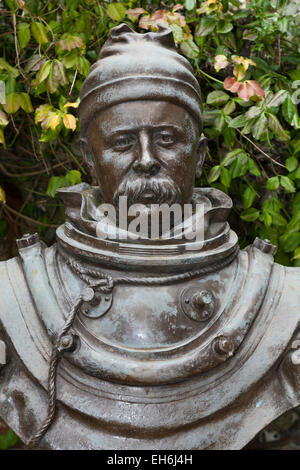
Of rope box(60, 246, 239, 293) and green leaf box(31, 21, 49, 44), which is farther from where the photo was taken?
green leaf box(31, 21, 49, 44)

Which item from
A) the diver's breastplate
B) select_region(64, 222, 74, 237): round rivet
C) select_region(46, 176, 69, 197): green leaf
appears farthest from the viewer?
select_region(46, 176, 69, 197): green leaf

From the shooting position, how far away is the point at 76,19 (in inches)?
93.1

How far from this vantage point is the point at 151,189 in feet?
5.35

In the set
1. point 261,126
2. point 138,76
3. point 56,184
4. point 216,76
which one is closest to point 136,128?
point 138,76

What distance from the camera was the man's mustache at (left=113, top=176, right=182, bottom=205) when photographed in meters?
1.63

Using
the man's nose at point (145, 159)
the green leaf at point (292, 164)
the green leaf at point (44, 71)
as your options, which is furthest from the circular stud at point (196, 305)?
the green leaf at point (44, 71)

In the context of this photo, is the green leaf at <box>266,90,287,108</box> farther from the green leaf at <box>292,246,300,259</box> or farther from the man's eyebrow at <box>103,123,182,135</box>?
the man's eyebrow at <box>103,123,182,135</box>

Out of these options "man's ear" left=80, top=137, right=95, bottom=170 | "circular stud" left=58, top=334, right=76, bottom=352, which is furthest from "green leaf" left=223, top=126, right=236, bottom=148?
"circular stud" left=58, top=334, right=76, bottom=352

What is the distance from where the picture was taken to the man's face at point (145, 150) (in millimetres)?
1599

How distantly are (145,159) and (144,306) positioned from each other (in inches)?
17.0

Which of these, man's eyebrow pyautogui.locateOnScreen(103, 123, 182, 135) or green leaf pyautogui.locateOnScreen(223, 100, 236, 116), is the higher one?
man's eyebrow pyautogui.locateOnScreen(103, 123, 182, 135)

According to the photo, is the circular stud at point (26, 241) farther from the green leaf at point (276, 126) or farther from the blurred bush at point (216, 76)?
Result: the green leaf at point (276, 126)

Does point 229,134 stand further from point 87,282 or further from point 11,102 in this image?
point 87,282

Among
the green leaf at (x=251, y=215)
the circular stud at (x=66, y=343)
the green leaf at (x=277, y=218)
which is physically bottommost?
the green leaf at (x=251, y=215)
